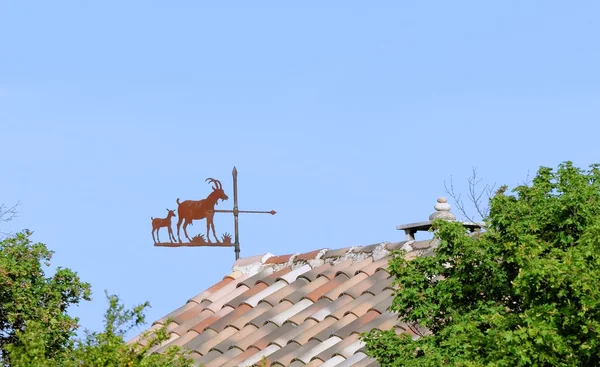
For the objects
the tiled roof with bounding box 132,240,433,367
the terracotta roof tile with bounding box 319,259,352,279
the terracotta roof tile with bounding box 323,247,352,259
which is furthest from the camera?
the terracotta roof tile with bounding box 323,247,352,259

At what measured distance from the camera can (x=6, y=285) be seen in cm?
1398

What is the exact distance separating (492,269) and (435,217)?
11.8 feet

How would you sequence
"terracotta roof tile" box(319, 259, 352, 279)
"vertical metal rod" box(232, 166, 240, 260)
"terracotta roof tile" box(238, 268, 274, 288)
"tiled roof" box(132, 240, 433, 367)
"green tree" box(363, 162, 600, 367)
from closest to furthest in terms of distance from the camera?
"green tree" box(363, 162, 600, 367) < "tiled roof" box(132, 240, 433, 367) < "terracotta roof tile" box(319, 259, 352, 279) < "terracotta roof tile" box(238, 268, 274, 288) < "vertical metal rod" box(232, 166, 240, 260)

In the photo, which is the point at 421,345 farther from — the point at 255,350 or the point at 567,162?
the point at 255,350

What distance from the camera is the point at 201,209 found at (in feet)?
58.2

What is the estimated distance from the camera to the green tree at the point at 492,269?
9984 mm

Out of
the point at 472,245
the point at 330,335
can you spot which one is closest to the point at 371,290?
the point at 330,335

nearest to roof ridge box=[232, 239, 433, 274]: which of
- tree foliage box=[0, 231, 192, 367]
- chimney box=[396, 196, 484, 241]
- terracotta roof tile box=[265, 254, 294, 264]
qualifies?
terracotta roof tile box=[265, 254, 294, 264]

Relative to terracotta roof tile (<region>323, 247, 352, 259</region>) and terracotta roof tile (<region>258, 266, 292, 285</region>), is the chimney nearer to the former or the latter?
terracotta roof tile (<region>323, 247, 352, 259</region>)

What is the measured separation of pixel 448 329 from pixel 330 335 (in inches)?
122

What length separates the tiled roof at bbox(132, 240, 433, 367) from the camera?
1345 cm

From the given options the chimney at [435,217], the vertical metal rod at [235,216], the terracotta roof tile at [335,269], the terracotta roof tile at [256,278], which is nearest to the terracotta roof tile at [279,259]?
the terracotta roof tile at [256,278]

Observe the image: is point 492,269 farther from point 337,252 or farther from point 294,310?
point 337,252

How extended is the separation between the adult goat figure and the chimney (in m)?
3.15
